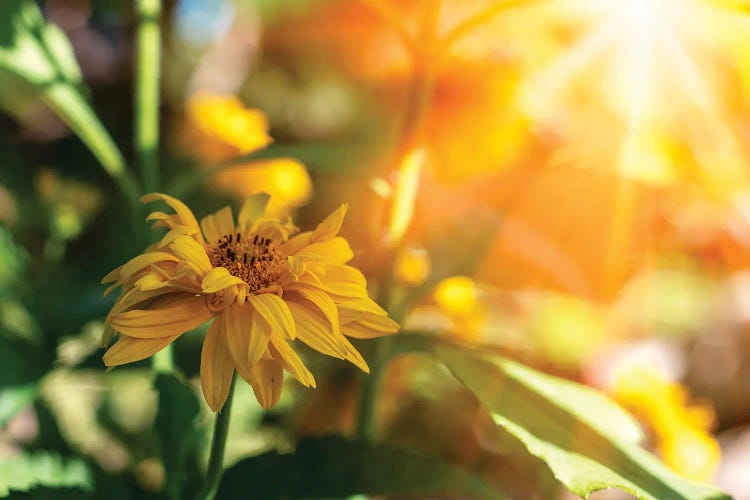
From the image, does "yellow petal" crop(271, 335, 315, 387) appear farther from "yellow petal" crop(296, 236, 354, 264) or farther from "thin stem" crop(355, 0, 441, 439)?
"thin stem" crop(355, 0, 441, 439)

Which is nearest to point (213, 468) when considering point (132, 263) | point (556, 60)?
point (132, 263)

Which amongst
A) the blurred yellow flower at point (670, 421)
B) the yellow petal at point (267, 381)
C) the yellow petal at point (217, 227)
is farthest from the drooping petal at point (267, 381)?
the blurred yellow flower at point (670, 421)

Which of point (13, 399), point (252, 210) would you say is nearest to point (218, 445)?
point (252, 210)

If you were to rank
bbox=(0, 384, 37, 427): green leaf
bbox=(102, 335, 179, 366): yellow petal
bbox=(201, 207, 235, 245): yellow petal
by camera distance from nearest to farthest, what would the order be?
bbox=(102, 335, 179, 366): yellow petal
bbox=(201, 207, 235, 245): yellow petal
bbox=(0, 384, 37, 427): green leaf

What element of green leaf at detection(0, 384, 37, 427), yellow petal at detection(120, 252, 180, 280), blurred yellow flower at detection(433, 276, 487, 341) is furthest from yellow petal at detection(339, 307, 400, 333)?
blurred yellow flower at detection(433, 276, 487, 341)

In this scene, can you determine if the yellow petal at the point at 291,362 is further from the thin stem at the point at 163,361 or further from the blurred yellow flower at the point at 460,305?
the blurred yellow flower at the point at 460,305

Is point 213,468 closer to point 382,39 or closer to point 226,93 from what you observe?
point 382,39
